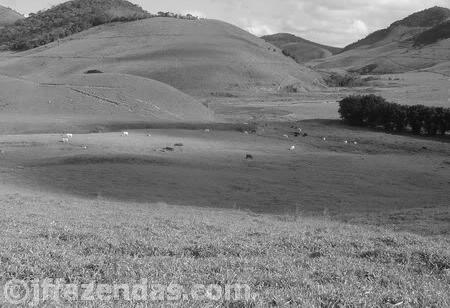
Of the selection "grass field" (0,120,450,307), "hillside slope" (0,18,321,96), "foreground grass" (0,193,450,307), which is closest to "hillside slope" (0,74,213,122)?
"grass field" (0,120,450,307)

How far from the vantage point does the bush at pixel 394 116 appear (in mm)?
73750

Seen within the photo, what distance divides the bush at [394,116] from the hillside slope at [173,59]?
193ft

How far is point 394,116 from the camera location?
76.9 m

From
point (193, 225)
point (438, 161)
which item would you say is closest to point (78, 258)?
point (193, 225)

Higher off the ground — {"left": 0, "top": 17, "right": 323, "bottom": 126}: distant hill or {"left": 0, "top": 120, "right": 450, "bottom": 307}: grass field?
{"left": 0, "top": 17, "right": 323, "bottom": 126}: distant hill

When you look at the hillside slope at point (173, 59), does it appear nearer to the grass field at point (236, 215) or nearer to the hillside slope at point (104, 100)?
the hillside slope at point (104, 100)

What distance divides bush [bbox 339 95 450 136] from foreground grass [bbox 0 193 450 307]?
6383 cm

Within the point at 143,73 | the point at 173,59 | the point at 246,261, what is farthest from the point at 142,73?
the point at 246,261

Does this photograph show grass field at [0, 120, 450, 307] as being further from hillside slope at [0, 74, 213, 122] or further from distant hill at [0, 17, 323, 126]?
distant hill at [0, 17, 323, 126]

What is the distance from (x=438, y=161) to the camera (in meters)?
53.3

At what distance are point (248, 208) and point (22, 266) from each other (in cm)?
1948

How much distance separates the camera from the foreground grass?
25.3ft

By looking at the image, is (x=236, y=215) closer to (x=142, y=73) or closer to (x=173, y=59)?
(x=142, y=73)

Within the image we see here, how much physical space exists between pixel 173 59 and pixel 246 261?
153068mm
